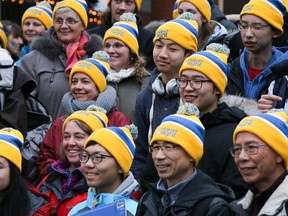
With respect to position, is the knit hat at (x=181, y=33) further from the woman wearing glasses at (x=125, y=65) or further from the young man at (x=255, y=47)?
the woman wearing glasses at (x=125, y=65)

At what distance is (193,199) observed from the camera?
317 inches

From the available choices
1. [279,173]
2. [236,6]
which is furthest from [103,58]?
[236,6]

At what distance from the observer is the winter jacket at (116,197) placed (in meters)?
8.96

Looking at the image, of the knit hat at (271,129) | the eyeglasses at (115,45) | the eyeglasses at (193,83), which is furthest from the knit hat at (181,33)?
the knit hat at (271,129)

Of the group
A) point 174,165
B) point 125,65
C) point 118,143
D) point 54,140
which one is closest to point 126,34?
point 125,65

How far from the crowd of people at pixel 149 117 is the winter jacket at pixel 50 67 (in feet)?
0.04

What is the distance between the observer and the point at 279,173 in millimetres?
7926

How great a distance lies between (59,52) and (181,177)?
3704 millimetres

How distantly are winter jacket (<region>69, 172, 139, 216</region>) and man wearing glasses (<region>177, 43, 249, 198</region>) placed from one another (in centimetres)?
63

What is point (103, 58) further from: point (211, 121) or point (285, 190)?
point (285, 190)

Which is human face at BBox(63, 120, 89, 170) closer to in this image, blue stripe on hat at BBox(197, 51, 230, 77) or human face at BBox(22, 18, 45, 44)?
blue stripe on hat at BBox(197, 51, 230, 77)

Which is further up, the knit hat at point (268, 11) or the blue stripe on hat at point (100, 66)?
the knit hat at point (268, 11)

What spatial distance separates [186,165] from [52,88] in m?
3.32

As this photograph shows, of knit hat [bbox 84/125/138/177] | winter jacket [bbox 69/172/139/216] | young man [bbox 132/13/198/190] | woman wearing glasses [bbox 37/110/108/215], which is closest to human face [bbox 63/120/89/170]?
woman wearing glasses [bbox 37/110/108/215]
